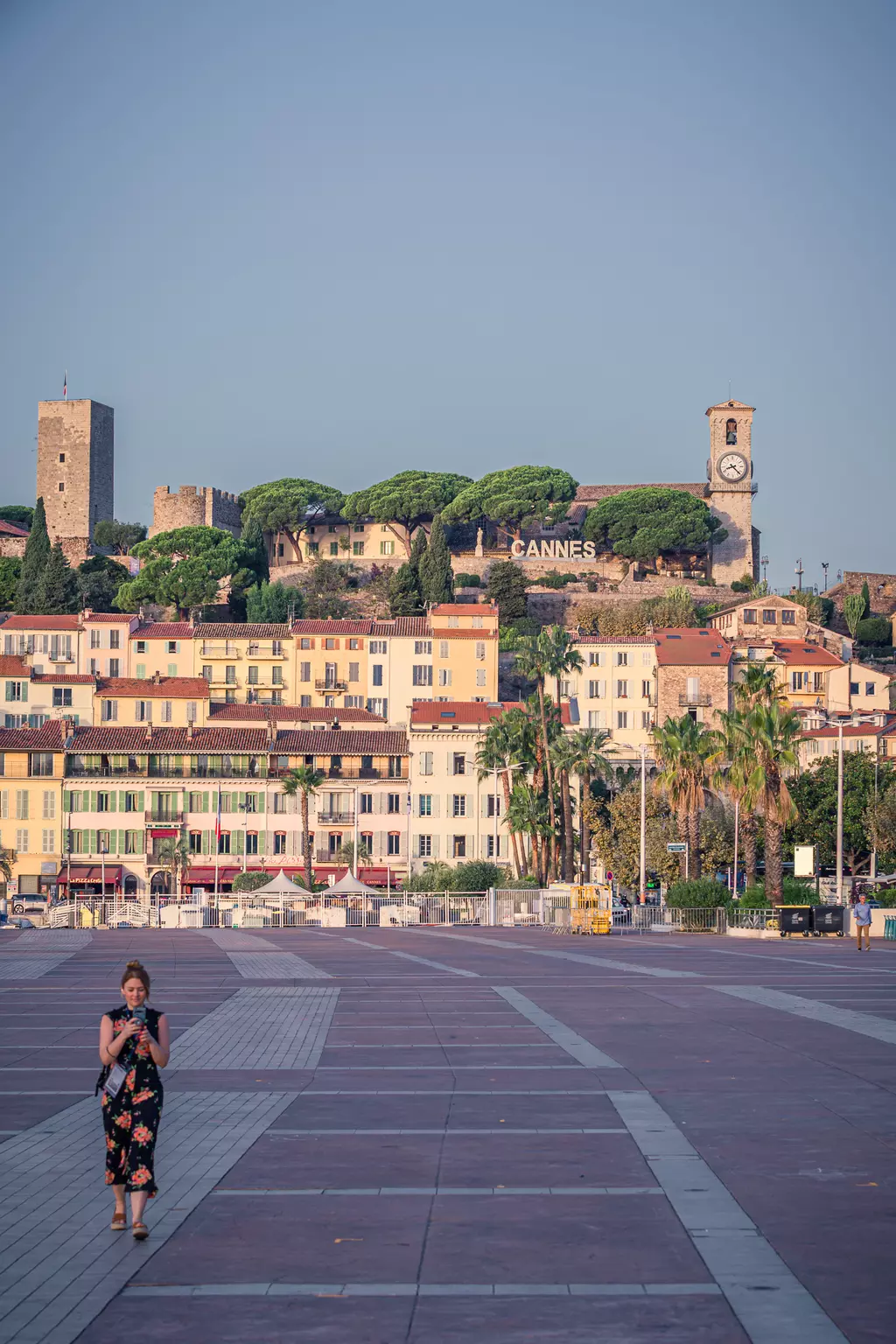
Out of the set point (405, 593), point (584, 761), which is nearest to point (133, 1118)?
point (584, 761)

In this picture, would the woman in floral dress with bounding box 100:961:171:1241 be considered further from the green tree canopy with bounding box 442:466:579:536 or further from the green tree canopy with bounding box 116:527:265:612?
the green tree canopy with bounding box 442:466:579:536

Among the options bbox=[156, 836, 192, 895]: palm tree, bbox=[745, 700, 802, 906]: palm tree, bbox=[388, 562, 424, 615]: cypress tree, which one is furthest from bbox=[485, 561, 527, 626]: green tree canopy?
bbox=[745, 700, 802, 906]: palm tree

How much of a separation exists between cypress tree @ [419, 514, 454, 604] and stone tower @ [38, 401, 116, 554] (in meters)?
57.2

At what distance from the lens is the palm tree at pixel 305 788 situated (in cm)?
8425

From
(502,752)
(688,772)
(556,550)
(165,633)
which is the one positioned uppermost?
(556,550)

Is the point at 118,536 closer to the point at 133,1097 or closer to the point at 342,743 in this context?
the point at 342,743

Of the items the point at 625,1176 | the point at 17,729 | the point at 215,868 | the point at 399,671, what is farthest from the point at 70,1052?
the point at 399,671

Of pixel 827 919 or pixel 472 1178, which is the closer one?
pixel 472 1178

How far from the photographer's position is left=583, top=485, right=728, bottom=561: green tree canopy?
509 feet

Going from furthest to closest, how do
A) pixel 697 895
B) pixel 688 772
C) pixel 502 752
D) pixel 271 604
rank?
pixel 271 604 < pixel 502 752 < pixel 688 772 < pixel 697 895

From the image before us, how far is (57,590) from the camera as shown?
134625 mm

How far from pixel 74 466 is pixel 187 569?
48972 mm

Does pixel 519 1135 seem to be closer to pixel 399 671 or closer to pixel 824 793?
pixel 824 793

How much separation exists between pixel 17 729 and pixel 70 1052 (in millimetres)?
80144
